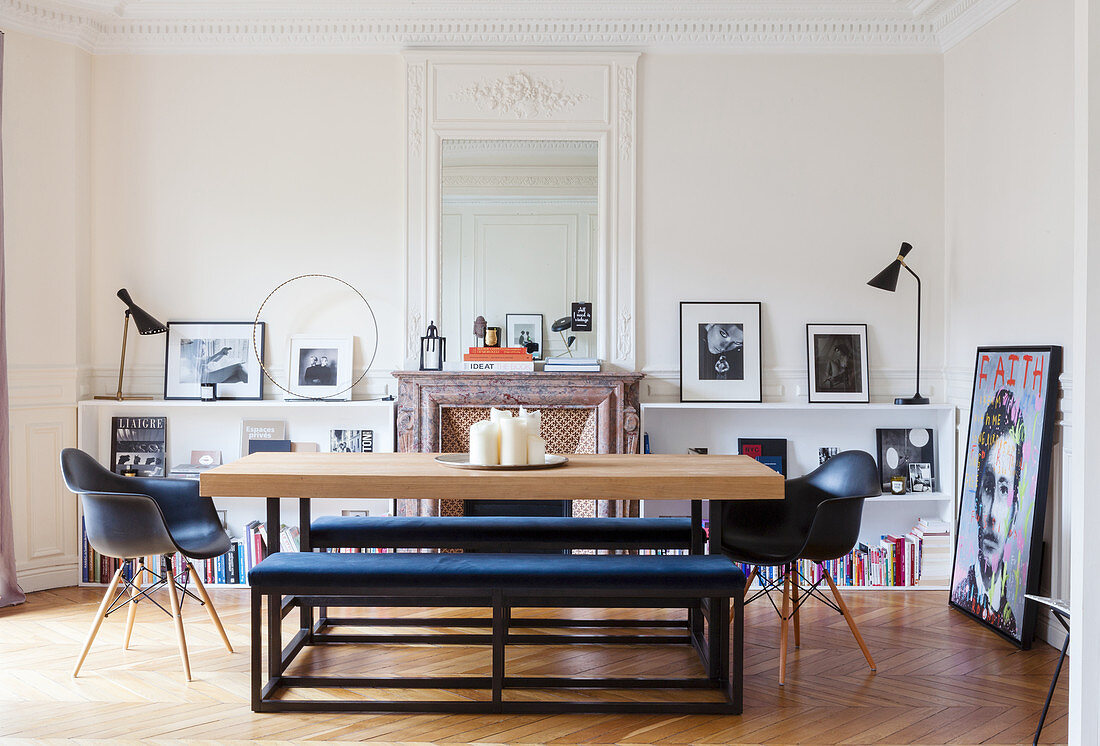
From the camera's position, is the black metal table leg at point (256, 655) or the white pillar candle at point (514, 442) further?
the white pillar candle at point (514, 442)

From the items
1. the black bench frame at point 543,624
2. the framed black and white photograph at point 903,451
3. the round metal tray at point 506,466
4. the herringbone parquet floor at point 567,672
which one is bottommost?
the herringbone parquet floor at point 567,672

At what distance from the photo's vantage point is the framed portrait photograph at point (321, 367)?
5.28 meters

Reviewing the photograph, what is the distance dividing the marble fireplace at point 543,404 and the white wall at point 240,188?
0.41m

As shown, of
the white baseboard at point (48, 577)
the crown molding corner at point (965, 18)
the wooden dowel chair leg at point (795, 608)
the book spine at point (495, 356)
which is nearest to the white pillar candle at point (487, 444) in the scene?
the wooden dowel chair leg at point (795, 608)

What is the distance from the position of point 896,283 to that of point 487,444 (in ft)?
9.94

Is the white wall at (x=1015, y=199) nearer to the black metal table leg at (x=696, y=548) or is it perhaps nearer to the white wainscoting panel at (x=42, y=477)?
the black metal table leg at (x=696, y=548)

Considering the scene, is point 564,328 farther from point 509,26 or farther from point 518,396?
point 509,26

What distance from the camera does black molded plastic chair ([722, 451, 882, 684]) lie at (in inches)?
148

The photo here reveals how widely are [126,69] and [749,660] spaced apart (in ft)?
16.4

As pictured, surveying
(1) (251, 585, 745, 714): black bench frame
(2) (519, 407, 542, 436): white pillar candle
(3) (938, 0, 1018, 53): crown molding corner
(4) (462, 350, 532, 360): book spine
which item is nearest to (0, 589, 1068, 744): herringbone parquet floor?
(1) (251, 585, 745, 714): black bench frame

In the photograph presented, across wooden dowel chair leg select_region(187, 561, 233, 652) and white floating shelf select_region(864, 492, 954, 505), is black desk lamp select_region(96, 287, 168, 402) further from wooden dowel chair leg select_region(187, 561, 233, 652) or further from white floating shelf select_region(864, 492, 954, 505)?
white floating shelf select_region(864, 492, 954, 505)

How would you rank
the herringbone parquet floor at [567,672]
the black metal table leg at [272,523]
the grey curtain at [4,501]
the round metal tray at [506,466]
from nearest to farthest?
the herringbone parquet floor at [567,672] < the round metal tray at [506,466] < the black metal table leg at [272,523] < the grey curtain at [4,501]

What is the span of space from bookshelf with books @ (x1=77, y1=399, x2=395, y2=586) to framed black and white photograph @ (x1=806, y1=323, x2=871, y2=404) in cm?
262

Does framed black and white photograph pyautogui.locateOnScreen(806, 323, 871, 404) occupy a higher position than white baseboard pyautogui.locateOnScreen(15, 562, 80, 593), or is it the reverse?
framed black and white photograph pyautogui.locateOnScreen(806, 323, 871, 404)
